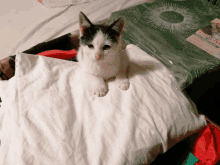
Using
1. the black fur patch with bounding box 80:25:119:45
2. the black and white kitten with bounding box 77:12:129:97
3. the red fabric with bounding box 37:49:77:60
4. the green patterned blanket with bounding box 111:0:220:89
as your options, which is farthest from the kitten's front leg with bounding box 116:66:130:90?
the red fabric with bounding box 37:49:77:60

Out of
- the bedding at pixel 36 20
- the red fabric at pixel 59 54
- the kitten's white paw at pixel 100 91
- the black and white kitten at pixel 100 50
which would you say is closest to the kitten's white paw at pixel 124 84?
the black and white kitten at pixel 100 50

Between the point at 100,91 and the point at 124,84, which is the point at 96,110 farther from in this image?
the point at 124,84

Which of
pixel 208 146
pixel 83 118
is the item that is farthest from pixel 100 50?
pixel 208 146

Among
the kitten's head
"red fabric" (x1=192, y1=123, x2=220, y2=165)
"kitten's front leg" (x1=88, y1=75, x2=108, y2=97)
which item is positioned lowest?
"red fabric" (x1=192, y1=123, x2=220, y2=165)

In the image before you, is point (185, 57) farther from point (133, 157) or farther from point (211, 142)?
point (133, 157)

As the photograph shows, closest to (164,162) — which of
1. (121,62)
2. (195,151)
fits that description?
(195,151)

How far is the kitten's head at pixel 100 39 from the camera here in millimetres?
683

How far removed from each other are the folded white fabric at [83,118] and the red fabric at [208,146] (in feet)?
0.43

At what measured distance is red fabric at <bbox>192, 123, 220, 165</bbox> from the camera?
86 cm

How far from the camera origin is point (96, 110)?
767 mm

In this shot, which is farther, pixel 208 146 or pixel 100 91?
pixel 208 146

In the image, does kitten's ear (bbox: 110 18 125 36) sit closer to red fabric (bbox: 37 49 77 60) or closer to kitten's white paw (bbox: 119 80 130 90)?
kitten's white paw (bbox: 119 80 130 90)

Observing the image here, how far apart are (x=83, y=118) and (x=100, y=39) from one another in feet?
1.36

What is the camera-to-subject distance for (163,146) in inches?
28.0
